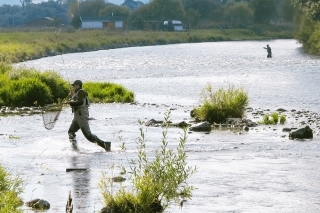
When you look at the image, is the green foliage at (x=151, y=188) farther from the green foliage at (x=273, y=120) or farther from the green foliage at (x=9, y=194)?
the green foliage at (x=273, y=120)

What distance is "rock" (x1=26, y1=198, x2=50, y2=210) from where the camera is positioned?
14.2 m

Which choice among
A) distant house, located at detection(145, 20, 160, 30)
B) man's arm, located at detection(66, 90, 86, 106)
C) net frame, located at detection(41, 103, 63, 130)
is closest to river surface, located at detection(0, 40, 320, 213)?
net frame, located at detection(41, 103, 63, 130)

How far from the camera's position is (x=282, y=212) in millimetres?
14289

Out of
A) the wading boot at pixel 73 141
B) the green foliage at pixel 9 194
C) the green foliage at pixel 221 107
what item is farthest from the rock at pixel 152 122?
the green foliage at pixel 9 194

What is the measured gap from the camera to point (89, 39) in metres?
131

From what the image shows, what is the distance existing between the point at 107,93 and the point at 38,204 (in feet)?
85.3

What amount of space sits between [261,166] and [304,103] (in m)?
19.9

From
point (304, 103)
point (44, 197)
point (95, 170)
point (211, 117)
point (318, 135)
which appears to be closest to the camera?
point (44, 197)

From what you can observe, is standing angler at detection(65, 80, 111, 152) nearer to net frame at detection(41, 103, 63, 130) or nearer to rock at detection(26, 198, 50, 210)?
net frame at detection(41, 103, 63, 130)

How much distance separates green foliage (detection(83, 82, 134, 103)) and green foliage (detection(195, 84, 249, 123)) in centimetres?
971

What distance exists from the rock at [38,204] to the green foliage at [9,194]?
0.63 feet

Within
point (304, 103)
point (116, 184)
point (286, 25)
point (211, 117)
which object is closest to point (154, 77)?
point (304, 103)

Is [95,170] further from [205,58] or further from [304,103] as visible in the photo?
[205,58]

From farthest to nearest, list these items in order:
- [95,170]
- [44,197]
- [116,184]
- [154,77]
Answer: [154,77] < [95,170] < [116,184] < [44,197]
